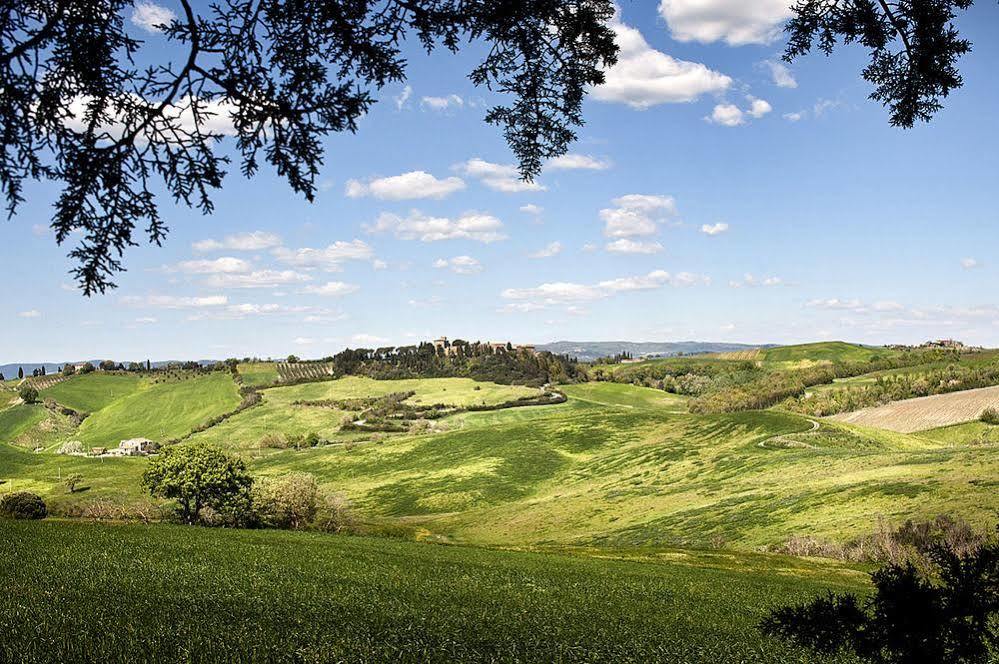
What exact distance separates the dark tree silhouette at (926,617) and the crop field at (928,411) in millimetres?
169542

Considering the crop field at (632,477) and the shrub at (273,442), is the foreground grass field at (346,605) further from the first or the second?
the shrub at (273,442)

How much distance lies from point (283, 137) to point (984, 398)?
613ft

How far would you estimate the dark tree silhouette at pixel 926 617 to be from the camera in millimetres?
6492

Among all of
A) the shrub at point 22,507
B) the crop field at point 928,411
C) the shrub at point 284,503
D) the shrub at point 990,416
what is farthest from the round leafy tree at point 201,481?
the shrub at point 990,416

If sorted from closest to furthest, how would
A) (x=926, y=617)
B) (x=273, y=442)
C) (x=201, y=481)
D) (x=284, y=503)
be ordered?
(x=926, y=617)
(x=201, y=481)
(x=284, y=503)
(x=273, y=442)

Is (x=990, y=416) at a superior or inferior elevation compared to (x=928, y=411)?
superior

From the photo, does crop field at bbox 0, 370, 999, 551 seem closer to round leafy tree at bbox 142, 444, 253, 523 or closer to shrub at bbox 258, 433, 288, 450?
shrub at bbox 258, 433, 288, 450

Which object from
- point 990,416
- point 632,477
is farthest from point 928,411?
point 632,477

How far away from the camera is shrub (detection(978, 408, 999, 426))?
140000 mm

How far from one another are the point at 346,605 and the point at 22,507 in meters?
70.2

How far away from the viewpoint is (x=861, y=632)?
271 inches

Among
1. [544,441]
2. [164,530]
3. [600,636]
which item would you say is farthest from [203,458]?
[544,441]

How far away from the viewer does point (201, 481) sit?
8306cm

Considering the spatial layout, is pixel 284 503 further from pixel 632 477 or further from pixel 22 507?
pixel 632 477
